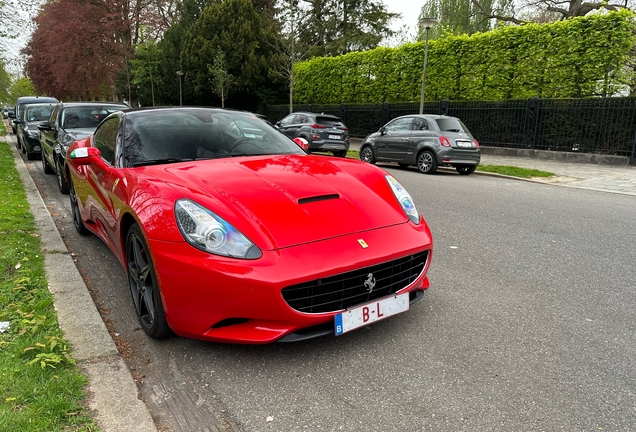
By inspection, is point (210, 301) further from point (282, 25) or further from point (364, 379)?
point (282, 25)

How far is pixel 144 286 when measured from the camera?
2.90 metres

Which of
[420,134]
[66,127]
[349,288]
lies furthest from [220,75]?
[349,288]

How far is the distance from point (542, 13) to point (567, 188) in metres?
28.3

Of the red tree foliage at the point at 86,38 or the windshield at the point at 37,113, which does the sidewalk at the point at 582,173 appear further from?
the red tree foliage at the point at 86,38

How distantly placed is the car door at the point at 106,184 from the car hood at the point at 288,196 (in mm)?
487

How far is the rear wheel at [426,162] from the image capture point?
452 inches

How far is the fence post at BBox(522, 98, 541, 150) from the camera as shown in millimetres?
14695

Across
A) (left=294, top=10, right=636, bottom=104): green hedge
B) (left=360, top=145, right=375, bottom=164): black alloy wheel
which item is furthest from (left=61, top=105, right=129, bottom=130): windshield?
(left=294, top=10, right=636, bottom=104): green hedge

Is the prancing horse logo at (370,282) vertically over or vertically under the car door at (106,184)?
under

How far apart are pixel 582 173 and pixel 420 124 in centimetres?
447

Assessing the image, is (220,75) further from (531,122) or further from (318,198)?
(318,198)

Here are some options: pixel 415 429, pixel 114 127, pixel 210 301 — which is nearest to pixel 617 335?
pixel 415 429

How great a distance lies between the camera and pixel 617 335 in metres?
2.91

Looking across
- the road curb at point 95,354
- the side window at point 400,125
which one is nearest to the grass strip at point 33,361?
the road curb at point 95,354
